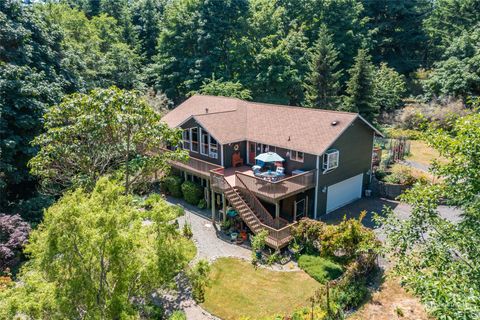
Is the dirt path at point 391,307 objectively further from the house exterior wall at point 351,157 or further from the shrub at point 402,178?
the shrub at point 402,178

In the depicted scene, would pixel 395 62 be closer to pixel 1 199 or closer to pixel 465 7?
pixel 465 7

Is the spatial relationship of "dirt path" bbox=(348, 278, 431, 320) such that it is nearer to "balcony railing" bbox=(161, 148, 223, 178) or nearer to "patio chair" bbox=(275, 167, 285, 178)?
"patio chair" bbox=(275, 167, 285, 178)

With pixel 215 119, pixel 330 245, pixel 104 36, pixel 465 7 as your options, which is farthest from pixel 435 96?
pixel 104 36

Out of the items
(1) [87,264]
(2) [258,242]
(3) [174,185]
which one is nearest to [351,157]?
(2) [258,242]

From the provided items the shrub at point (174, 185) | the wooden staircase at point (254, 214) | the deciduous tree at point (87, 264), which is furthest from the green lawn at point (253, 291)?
the shrub at point (174, 185)

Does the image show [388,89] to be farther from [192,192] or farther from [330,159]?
[192,192]

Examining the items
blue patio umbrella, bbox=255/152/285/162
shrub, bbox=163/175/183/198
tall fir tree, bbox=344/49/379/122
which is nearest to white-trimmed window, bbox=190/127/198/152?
shrub, bbox=163/175/183/198
